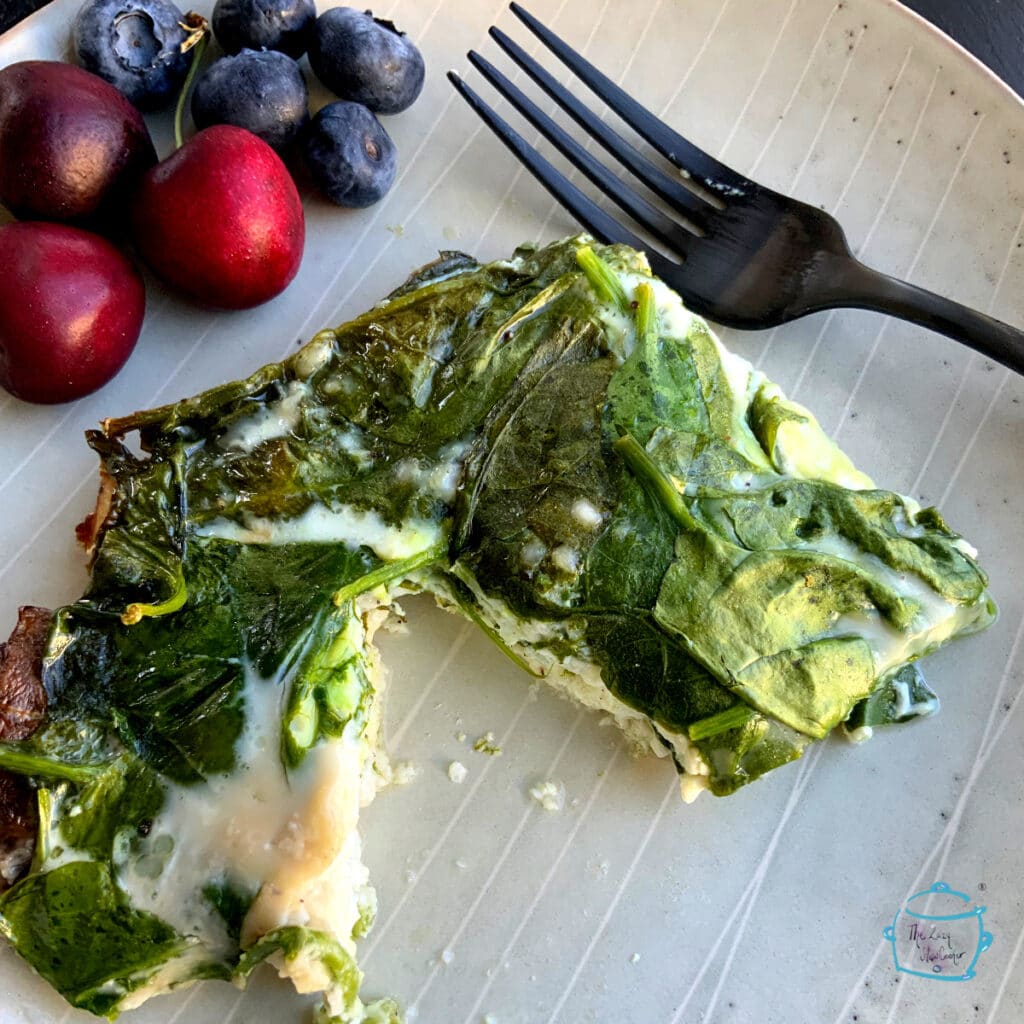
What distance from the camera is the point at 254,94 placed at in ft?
7.12

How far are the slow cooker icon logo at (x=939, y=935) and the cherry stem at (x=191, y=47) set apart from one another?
226cm

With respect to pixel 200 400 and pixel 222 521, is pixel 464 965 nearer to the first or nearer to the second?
pixel 222 521

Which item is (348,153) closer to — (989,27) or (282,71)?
(282,71)

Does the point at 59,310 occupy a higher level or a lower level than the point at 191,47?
lower

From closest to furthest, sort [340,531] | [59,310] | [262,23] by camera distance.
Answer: [340,531]
[59,310]
[262,23]

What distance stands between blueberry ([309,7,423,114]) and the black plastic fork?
0.44 feet

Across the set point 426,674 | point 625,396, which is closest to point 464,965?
point 426,674

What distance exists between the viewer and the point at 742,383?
2.00 m

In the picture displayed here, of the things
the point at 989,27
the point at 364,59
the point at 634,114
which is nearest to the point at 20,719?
the point at 364,59

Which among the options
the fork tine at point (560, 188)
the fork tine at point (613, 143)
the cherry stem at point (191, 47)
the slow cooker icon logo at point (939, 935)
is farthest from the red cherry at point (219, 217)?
the slow cooker icon logo at point (939, 935)

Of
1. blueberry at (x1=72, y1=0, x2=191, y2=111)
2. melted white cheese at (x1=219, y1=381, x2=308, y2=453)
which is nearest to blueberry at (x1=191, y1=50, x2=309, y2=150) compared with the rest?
blueberry at (x1=72, y1=0, x2=191, y2=111)

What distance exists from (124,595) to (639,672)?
3.14ft

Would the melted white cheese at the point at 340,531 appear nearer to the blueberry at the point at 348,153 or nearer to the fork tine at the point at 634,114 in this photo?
the blueberry at the point at 348,153

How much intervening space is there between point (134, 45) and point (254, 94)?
0.31 metres
